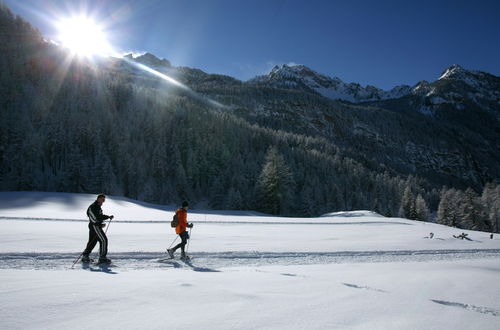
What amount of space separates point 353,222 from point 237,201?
33.6 metres

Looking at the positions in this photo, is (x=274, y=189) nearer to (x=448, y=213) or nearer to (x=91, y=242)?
(x=448, y=213)

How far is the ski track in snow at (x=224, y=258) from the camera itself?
8.65 m

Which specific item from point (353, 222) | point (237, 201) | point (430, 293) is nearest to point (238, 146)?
point (237, 201)

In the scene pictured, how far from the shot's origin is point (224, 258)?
1084 cm

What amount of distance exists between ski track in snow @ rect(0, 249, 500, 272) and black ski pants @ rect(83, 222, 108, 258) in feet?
1.43

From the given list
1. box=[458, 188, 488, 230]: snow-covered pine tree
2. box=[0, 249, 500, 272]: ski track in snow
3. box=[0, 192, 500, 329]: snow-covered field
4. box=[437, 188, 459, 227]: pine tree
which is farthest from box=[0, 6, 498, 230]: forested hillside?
box=[0, 192, 500, 329]: snow-covered field

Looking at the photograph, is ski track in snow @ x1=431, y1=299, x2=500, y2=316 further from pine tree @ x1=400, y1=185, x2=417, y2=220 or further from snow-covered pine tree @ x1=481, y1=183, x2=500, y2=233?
snow-covered pine tree @ x1=481, y1=183, x2=500, y2=233

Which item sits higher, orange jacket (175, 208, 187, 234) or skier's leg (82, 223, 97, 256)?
orange jacket (175, 208, 187, 234)

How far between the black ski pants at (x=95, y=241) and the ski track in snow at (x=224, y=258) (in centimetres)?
44

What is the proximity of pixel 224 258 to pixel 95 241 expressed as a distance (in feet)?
14.4

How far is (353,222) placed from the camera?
1016 inches

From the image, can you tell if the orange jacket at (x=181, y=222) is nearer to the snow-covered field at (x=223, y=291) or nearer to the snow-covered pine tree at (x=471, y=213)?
the snow-covered field at (x=223, y=291)

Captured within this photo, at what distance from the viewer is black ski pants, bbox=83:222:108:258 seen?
352 inches

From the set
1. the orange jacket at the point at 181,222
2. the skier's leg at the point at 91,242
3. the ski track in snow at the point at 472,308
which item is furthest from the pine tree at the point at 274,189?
the ski track in snow at the point at 472,308
